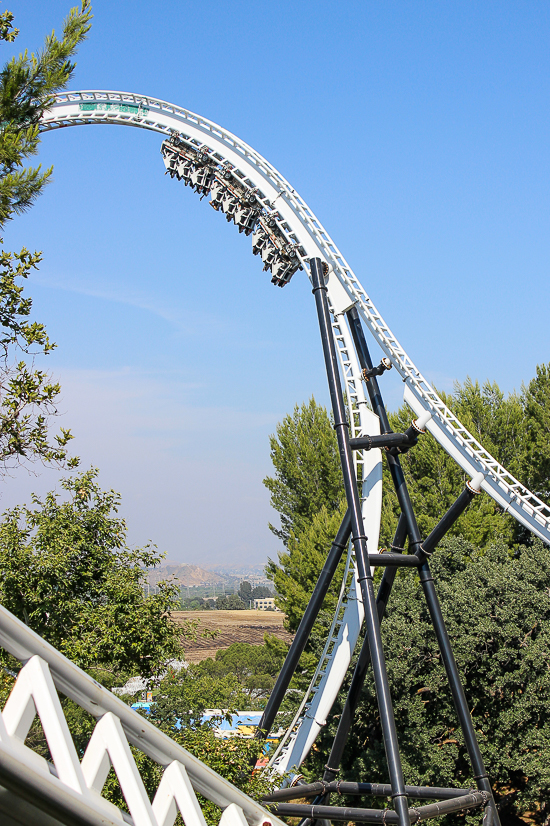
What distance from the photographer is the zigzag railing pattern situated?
238 centimetres

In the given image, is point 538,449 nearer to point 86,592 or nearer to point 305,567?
point 305,567

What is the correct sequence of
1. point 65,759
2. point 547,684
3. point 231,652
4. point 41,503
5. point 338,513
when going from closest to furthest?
point 65,759 < point 41,503 < point 547,684 < point 338,513 < point 231,652

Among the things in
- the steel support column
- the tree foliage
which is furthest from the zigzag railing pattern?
the tree foliage

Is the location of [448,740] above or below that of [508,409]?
below

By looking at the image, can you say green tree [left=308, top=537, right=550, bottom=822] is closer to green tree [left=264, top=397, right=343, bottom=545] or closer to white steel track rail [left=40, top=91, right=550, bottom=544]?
white steel track rail [left=40, top=91, right=550, bottom=544]

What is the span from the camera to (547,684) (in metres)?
12.8

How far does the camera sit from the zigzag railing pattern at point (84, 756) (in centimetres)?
238

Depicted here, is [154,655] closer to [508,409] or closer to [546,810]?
[546,810]

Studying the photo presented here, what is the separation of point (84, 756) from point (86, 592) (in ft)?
24.7

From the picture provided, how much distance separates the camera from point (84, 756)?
272 centimetres

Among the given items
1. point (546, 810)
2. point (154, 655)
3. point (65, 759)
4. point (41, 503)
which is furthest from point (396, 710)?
point (65, 759)

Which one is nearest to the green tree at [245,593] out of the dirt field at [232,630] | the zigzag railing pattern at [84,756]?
the dirt field at [232,630]

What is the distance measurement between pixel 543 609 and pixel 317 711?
5.91 meters

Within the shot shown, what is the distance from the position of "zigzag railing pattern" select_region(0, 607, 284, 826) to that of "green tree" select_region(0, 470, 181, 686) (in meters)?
6.31
